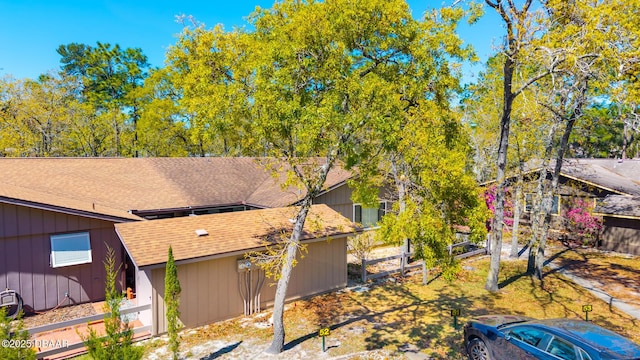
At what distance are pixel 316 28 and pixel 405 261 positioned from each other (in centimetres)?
1132

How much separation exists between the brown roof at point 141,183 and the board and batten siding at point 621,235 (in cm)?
1593

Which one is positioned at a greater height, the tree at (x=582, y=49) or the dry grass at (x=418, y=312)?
the tree at (x=582, y=49)

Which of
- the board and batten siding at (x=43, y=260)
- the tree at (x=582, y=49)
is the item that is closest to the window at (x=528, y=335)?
the tree at (x=582, y=49)

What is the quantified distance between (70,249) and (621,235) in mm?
27502

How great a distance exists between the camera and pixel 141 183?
739 inches

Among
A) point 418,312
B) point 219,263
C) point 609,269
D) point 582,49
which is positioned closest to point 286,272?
point 219,263

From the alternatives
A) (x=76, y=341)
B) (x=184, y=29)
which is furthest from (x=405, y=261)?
(x=184, y=29)

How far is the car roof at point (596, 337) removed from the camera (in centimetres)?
685

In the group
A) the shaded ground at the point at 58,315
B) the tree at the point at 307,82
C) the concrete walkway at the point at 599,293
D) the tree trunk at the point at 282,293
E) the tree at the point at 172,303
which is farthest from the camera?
the concrete walkway at the point at 599,293

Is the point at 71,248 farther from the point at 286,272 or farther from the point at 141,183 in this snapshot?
the point at 286,272

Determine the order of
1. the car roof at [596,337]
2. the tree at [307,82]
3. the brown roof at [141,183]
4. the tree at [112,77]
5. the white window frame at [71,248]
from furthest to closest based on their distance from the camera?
the tree at [112,77], the brown roof at [141,183], the white window frame at [71,248], the tree at [307,82], the car roof at [596,337]

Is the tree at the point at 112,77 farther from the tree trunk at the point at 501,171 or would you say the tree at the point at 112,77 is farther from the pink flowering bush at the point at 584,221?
the pink flowering bush at the point at 584,221

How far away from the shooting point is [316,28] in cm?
964

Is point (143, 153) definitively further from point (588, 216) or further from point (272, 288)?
point (588, 216)
